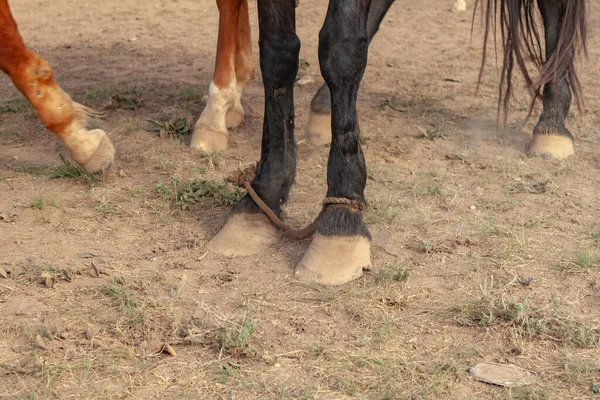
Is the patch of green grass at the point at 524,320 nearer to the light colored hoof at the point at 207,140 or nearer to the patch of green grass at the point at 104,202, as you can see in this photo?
the patch of green grass at the point at 104,202

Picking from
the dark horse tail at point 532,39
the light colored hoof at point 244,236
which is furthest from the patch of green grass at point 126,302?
the dark horse tail at point 532,39

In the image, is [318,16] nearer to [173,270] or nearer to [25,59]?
[25,59]

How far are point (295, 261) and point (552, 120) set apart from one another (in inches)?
71.9

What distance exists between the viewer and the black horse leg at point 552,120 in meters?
3.95

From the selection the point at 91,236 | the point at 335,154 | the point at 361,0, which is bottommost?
the point at 91,236

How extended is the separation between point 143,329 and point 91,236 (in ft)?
2.74

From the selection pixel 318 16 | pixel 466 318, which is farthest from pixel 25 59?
pixel 318 16

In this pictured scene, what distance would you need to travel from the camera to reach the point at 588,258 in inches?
111

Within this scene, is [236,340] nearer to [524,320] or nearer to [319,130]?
[524,320]

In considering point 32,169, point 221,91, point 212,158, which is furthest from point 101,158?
point 221,91

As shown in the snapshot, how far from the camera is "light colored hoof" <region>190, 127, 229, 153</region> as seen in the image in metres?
4.06

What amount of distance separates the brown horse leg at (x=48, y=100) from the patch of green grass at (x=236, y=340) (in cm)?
143

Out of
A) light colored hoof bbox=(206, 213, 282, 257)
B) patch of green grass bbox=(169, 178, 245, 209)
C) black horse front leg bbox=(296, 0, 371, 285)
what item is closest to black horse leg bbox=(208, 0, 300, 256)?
light colored hoof bbox=(206, 213, 282, 257)

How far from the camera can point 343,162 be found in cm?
282
